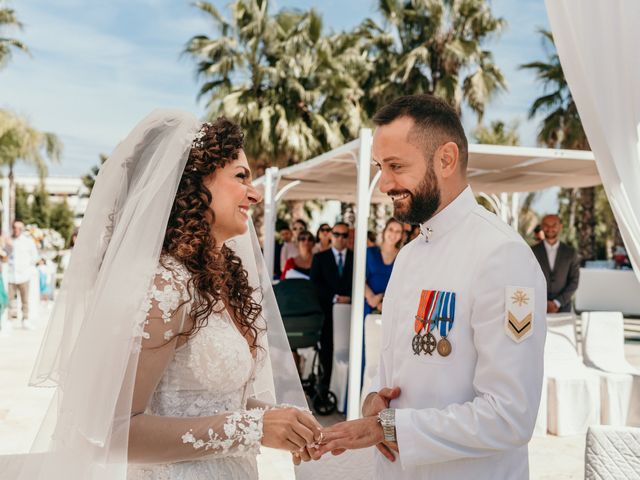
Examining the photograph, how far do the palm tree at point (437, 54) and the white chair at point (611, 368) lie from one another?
1249 cm

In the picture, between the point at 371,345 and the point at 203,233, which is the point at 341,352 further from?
the point at 203,233

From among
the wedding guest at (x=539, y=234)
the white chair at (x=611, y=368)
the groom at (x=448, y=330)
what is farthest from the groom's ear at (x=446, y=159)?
the wedding guest at (x=539, y=234)

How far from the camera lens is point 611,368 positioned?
6.94m

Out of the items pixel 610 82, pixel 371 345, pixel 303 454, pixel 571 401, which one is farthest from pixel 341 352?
pixel 303 454

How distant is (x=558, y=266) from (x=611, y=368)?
1614mm

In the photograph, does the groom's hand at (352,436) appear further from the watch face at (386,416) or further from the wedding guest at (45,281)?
the wedding guest at (45,281)

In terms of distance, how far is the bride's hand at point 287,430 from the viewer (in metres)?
1.99

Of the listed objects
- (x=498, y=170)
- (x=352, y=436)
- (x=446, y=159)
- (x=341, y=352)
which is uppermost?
(x=498, y=170)

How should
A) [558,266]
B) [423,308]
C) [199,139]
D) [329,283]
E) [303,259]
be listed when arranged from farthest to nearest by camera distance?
[303,259], [558,266], [329,283], [199,139], [423,308]

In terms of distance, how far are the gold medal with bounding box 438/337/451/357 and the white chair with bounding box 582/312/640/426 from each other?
17.4 ft

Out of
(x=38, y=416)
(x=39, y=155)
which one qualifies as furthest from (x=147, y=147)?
(x=39, y=155)

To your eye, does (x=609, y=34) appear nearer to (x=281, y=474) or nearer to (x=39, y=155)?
(x=281, y=474)

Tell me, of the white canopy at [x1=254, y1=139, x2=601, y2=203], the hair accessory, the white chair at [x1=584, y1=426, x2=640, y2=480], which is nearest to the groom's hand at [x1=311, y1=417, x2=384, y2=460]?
the hair accessory

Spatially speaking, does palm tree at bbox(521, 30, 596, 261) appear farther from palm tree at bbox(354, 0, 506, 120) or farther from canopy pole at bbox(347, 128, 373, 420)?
canopy pole at bbox(347, 128, 373, 420)
